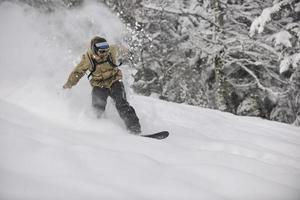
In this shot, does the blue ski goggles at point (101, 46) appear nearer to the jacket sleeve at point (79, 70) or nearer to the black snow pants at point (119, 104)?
the jacket sleeve at point (79, 70)

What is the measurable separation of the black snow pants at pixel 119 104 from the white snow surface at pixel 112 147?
218 mm

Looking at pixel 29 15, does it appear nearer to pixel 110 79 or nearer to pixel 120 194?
pixel 110 79

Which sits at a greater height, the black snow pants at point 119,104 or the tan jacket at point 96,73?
the tan jacket at point 96,73

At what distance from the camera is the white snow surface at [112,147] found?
3846 mm

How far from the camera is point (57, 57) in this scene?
32.9 feet

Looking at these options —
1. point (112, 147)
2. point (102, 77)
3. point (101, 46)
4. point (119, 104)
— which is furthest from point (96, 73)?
point (112, 147)

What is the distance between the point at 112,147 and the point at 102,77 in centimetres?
196

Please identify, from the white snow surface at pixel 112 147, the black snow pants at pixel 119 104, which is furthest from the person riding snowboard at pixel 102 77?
the white snow surface at pixel 112 147

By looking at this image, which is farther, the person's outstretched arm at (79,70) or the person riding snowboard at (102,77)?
the person's outstretched arm at (79,70)

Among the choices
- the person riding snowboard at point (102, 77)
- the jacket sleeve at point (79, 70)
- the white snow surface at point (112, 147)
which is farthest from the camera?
the jacket sleeve at point (79, 70)

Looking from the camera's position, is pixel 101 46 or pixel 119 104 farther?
pixel 119 104

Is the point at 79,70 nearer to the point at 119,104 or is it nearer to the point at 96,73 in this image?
the point at 96,73

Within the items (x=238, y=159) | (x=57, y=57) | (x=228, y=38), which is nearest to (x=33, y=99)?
(x=57, y=57)

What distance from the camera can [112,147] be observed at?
16.9ft
